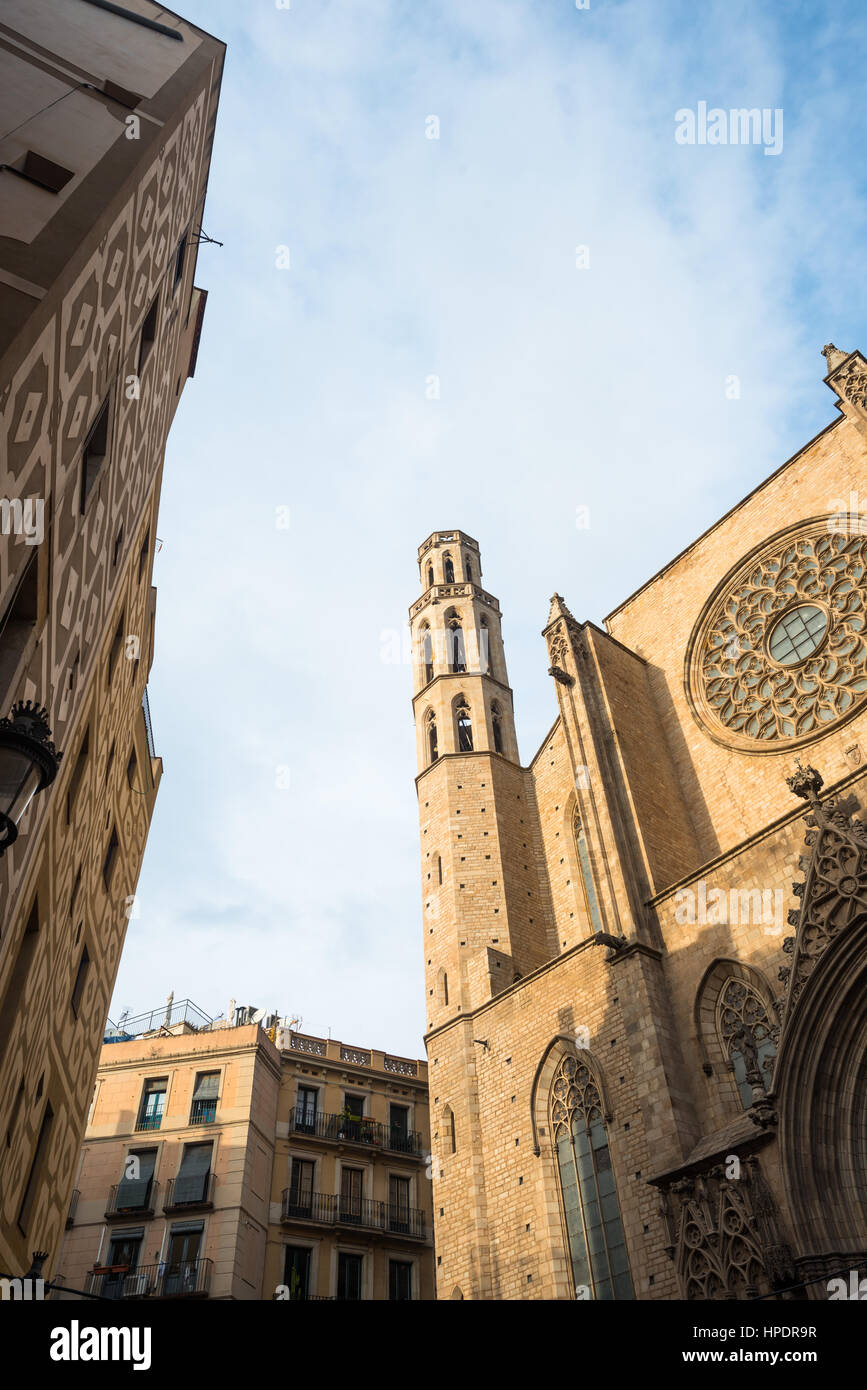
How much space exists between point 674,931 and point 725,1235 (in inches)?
163

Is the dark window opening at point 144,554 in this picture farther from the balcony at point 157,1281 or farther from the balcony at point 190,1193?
the balcony at point 157,1281

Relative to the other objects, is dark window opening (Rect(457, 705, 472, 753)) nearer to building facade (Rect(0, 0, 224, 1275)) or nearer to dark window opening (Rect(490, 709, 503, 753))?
dark window opening (Rect(490, 709, 503, 753))

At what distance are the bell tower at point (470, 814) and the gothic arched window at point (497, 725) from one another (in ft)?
0.09

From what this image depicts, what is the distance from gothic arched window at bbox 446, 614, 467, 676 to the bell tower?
A: 0.03m

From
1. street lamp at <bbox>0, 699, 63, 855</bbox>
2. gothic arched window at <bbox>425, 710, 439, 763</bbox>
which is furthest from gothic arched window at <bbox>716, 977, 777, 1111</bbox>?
gothic arched window at <bbox>425, 710, 439, 763</bbox>

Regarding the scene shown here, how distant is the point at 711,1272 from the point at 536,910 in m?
9.14

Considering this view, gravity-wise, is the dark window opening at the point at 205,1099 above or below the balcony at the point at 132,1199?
above

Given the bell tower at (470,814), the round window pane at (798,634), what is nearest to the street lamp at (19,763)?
the bell tower at (470,814)

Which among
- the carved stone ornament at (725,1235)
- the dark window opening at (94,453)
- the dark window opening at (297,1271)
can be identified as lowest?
the carved stone ornament at (725,1235)

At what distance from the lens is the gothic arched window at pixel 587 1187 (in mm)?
12461

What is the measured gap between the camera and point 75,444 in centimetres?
695

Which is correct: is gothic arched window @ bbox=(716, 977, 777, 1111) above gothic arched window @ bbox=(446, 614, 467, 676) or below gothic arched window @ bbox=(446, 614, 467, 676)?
below

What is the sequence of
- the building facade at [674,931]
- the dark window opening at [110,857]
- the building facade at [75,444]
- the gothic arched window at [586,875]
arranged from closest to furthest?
the building facade at [75,444] < the building facade at [674,931] < the dark window opening at [110,857] < the gothic arched window at [586,875]

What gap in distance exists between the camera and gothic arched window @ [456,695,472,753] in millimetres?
22641
